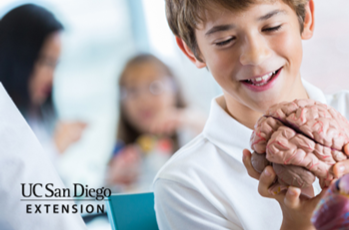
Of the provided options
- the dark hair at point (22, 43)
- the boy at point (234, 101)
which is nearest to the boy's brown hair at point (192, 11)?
the boy at point (234, 101)

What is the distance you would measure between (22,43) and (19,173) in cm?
193

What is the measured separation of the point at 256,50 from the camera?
0.96 m

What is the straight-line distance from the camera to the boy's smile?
98 centimetres

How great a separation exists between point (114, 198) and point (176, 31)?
59 centimetres

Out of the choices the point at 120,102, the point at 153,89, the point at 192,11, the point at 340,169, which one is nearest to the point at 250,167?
the point at 340,169

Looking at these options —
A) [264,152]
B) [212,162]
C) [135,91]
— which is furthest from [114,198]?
[135,91]

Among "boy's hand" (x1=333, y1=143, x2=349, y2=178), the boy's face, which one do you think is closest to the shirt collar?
the boy's face

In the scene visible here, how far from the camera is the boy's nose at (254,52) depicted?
0.96m

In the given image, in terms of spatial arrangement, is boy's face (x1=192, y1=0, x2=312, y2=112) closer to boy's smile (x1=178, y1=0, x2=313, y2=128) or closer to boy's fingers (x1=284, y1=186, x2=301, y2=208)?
boy's smile (x1=178, y1=0, x2=313, y2=128)

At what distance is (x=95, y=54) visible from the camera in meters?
3.67

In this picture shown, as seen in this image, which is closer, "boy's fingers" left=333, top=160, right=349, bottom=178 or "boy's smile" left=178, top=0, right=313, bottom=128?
"boy's fingers" left=333, top=160, right=349, bottom=178

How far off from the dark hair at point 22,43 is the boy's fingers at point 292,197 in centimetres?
219

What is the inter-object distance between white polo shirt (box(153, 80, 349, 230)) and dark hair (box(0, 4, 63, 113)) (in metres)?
1.78

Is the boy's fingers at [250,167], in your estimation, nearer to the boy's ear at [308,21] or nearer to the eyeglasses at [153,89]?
the boy's ear at [308,21]
